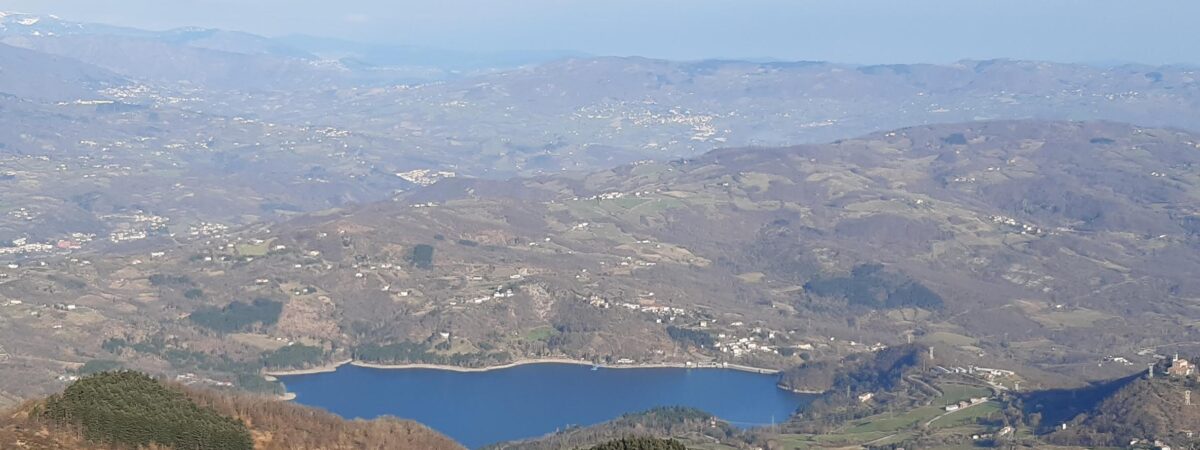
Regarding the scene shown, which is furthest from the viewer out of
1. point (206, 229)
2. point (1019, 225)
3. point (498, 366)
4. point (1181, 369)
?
point (206, 229)

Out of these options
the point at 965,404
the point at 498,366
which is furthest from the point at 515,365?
the point at 965,404

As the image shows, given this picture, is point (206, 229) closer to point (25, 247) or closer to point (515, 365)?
point (25, 247)

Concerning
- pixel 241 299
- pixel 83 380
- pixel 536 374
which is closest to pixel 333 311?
pixel 241 299

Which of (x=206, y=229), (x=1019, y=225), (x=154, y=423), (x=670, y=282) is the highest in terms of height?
(x=154, y=423)

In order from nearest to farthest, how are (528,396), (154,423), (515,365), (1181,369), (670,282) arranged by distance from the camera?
1. (154,423)
2. (1181,369)
3. (528,396)
4. (515,365)
5. (670,282)

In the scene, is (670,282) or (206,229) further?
(206,229)

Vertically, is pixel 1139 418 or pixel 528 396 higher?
pixel 1139 418

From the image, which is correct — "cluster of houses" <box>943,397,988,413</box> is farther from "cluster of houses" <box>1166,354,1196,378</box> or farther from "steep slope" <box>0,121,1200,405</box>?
"cluster of houses" <box>1166,354,1196,378</box>

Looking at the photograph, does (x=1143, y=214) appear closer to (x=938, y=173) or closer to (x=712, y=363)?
(x=938, y=173)
